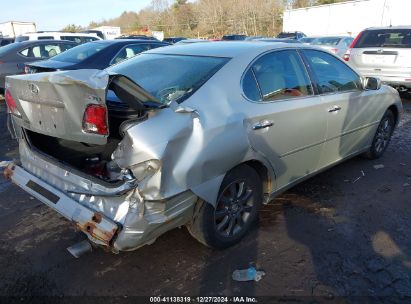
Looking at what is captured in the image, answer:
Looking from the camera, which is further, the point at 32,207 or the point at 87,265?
the point at 32,207

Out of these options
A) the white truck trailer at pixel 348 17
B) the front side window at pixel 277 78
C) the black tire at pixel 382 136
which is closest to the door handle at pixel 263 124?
the front side window at pixel 277 78

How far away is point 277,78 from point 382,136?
8.85 ft

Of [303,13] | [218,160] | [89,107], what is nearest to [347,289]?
[218,160]

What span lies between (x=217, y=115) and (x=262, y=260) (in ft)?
4.06

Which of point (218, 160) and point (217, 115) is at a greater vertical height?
point (217, 115)

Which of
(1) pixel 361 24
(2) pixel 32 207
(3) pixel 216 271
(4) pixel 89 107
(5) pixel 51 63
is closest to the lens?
(4) pixel 89 107

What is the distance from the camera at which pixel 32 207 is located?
397cm

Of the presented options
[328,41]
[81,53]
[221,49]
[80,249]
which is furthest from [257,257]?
[328,41]

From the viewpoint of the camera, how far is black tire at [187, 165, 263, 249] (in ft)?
9.55

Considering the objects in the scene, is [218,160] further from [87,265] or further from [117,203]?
[87,265]

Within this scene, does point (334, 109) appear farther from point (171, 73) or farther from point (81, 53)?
point (81, 53)

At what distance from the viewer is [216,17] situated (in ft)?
165

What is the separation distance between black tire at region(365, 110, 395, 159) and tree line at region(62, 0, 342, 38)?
1383 inches

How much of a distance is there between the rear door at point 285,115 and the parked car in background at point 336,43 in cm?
1205
